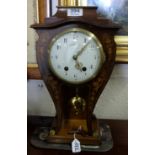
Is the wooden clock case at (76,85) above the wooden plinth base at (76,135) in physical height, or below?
above

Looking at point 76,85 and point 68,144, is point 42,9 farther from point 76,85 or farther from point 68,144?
point 68,144

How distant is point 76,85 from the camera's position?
2.34 feet

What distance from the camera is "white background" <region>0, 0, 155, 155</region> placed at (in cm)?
41

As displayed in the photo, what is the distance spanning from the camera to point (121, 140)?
0.76 meters

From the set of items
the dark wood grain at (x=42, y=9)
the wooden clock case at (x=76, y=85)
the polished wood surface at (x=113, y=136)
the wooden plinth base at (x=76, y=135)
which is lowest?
the polished wood surface at (x=113, y=136)

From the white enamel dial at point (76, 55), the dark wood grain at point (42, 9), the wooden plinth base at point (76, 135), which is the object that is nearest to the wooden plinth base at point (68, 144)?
the wooden plinth base at point (76, 135)

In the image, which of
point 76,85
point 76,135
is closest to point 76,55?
point 76,85

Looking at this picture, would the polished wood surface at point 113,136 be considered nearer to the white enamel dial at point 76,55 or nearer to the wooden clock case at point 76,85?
the wooden clock case at point 76,85

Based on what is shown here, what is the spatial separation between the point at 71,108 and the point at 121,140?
20 centimetres
